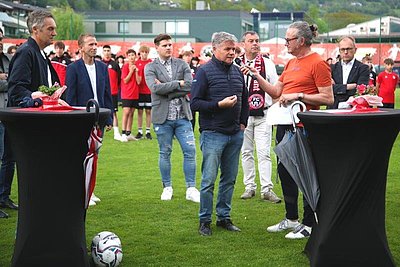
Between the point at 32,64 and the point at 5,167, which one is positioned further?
the point at 5,167

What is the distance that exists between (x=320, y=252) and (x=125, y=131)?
10.5 metres

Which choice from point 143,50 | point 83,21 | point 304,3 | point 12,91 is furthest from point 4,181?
point 304,3

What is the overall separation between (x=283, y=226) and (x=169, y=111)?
2274mm

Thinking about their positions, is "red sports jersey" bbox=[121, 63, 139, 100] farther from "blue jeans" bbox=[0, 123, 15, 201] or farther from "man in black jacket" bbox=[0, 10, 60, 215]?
"man in black jacket" bbox=[0, 10, 60, 215]

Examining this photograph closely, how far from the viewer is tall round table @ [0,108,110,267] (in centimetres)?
536

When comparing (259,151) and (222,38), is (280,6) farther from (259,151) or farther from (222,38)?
(222,38)

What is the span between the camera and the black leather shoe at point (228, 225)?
7.44 m

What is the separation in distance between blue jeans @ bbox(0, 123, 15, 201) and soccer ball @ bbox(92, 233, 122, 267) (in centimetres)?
237

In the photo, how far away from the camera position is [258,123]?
912cm

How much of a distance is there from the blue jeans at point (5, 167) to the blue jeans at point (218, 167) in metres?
2.27

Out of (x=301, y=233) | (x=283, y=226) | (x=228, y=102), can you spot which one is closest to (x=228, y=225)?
(x=283, y=226)

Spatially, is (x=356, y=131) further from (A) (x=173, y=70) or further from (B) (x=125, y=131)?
(B) (x=125, y=131)

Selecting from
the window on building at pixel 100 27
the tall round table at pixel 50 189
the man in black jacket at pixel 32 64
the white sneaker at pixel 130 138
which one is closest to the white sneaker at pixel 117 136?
the white sneaker at pixel 130 138

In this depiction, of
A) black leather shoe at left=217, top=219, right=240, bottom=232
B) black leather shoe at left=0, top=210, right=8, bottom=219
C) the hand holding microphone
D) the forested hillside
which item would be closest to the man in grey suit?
black leather shoe at left=217, top=219, right=240, bottom=232
